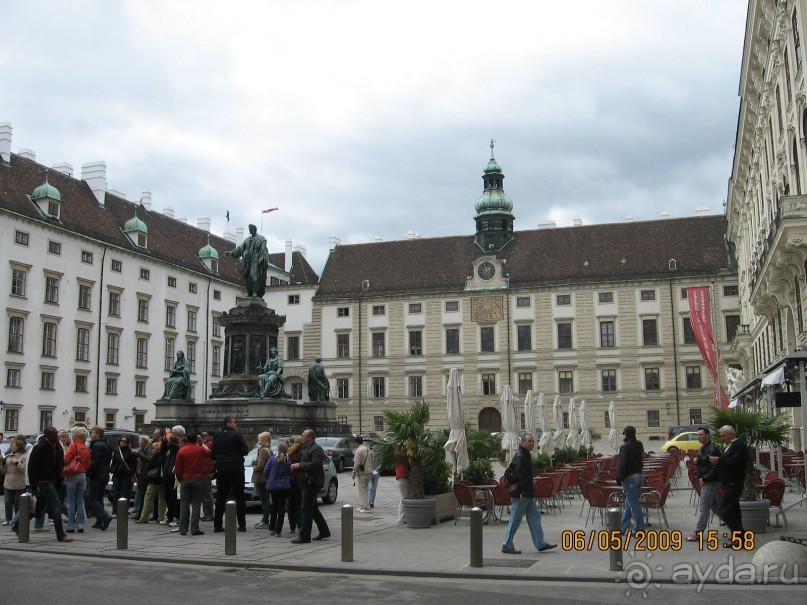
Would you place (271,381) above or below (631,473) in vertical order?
above

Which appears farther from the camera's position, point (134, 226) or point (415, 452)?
point (134, 226)

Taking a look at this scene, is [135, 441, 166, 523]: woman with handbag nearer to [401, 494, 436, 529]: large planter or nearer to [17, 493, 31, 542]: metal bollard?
[17, 493, 31, 542]: metal bollard

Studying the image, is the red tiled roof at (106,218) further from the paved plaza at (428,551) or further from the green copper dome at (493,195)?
the paved plaza at (428,551)

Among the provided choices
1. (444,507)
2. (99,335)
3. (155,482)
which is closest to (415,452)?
(444,507)

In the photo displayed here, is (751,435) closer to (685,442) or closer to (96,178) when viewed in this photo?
(685,442)

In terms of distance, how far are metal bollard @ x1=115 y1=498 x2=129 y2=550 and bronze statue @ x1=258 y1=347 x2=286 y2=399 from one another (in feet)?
58.4

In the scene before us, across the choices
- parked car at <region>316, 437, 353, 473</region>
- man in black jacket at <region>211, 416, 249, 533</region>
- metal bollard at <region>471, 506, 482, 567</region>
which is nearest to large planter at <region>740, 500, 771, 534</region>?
metal bollard at <region>471, 506, 482, 567</region>

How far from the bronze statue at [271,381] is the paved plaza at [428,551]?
13976 millimetres

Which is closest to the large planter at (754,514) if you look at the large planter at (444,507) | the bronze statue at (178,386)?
the large planter at (444,507)

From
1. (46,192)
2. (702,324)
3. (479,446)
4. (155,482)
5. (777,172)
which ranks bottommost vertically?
(155,482)

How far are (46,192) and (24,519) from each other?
133 ft

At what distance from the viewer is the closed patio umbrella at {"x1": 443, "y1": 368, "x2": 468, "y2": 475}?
17047 millimetres

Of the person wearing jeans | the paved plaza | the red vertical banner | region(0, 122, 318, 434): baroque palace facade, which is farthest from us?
region(0, 122, 318, 434): baroque palace facade

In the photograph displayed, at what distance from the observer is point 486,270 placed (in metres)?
64.2
